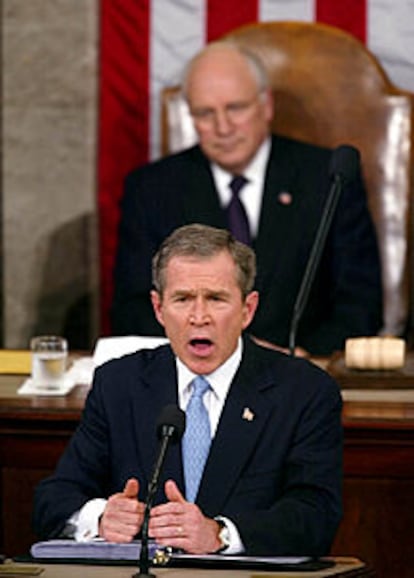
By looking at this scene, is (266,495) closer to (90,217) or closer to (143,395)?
(143,395)

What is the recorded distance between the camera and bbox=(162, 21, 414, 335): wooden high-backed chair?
6.35 metres

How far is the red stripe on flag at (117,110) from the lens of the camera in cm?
669

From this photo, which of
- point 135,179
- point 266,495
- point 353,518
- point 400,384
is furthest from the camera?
point 135,179

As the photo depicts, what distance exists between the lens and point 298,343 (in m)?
5.82

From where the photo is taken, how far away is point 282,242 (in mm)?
6012

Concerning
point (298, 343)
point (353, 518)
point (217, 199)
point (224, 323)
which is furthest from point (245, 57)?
point (224, 323)

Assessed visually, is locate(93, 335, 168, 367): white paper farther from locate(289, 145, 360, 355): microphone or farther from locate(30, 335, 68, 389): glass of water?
locate(289, 145, 360, 355): microphone

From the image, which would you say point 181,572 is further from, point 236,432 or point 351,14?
point 351,14

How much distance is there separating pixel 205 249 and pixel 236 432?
40cm

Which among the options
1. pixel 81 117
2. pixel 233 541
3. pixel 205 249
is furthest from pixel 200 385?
pixel 81 117

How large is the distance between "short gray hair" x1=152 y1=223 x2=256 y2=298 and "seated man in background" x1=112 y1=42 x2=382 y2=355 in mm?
2090

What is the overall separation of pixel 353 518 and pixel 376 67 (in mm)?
A: 2344

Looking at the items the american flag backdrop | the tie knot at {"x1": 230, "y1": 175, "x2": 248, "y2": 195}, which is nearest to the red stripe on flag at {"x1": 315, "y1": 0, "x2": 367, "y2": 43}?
the american flag backdrop

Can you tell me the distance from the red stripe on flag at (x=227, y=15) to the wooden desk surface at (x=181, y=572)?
12.0 feet
